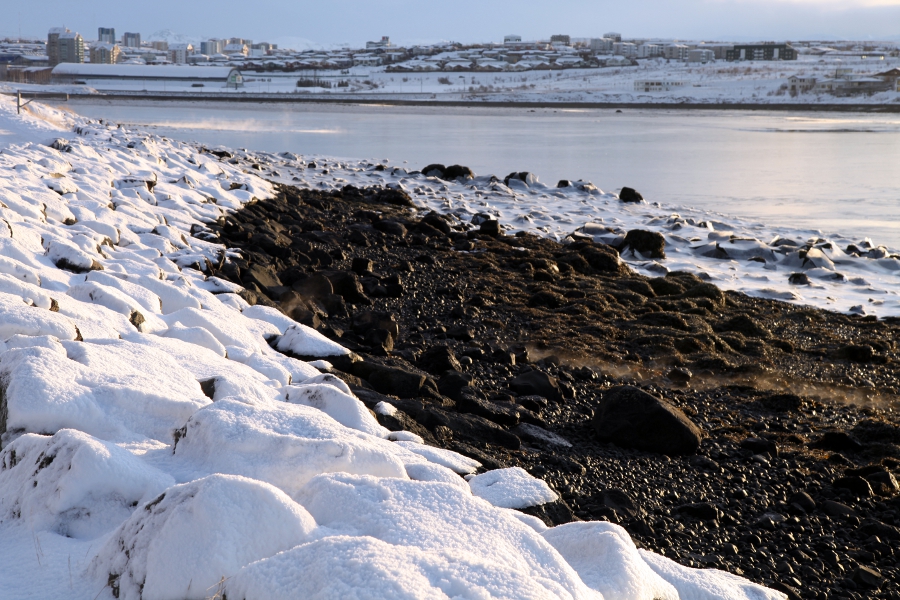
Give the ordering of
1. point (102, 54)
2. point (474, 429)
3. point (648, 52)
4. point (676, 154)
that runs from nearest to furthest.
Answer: point (474, 429) → point (676, 154) → point (102, 54) → point (648, 52)

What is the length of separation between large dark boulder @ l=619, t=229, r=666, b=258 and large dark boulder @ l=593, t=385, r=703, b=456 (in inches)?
235

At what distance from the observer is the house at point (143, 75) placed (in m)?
86.4

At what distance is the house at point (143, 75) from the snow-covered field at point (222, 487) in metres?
90.4

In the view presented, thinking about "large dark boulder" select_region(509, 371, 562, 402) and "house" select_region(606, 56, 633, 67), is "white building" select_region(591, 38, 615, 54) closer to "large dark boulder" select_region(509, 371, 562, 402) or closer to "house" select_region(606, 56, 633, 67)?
"house" select_region(606, 56, 633, 67)

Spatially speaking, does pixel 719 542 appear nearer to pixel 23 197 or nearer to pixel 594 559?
pixel 594 559

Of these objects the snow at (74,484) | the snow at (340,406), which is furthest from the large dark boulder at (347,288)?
the snow at (74,484)

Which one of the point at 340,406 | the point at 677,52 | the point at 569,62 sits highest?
the point at 677,52

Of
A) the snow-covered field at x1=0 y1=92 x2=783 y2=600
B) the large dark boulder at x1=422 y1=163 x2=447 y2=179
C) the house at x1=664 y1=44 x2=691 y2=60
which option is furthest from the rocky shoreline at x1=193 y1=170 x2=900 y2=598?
the house at x1=664 y1=44 x2=691 y2=60

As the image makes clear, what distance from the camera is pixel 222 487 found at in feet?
6.05

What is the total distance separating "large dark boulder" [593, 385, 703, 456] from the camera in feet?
13.0

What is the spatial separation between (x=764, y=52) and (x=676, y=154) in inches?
4755

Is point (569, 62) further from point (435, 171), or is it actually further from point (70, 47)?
point (435, 171)

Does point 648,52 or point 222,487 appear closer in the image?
point 222,487

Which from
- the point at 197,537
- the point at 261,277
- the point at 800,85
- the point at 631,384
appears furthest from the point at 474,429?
the point at 800,85
